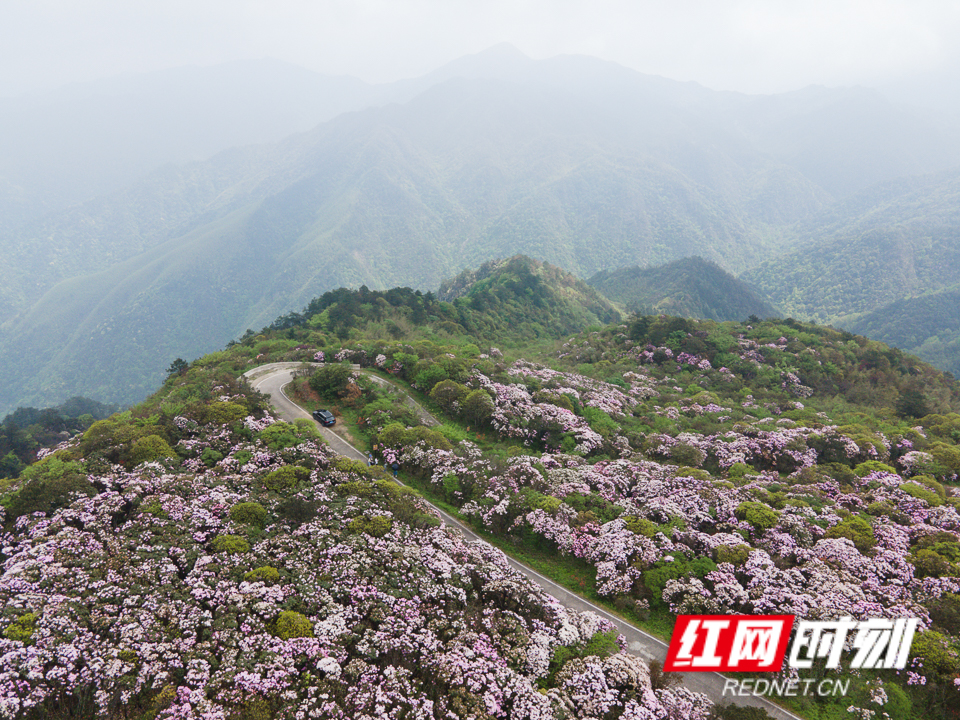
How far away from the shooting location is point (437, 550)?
1903 centimetres

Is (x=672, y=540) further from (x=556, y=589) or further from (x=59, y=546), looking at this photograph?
(x=59, y=546)

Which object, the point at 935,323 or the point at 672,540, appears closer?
the point at 672,540

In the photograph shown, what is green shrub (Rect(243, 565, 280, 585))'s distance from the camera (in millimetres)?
16109

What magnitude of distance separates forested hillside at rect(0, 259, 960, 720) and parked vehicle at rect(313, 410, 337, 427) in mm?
1058

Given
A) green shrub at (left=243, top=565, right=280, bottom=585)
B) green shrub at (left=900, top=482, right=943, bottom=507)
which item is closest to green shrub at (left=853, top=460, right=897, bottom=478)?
green shrub at (left=900, top=482, right=943, bottom=507)

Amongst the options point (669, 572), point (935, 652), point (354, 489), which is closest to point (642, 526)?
point (669, 572)

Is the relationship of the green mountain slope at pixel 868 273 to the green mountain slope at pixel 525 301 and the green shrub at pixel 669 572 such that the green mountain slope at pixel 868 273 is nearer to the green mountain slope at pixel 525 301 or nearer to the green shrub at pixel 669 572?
the green mountain slope at pixel 525 301

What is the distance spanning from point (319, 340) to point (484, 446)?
29472 mm

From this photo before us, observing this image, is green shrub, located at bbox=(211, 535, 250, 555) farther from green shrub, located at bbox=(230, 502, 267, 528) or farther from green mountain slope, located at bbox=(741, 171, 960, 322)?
green mountain slope, located at bbox=(741, 171, 960, 322)

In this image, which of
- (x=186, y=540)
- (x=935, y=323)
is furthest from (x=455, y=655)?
(x=935, y=323)

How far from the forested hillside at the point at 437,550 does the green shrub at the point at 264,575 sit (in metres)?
0.12

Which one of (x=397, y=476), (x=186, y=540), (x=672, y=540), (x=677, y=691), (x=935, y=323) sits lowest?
(x=186, y=540)

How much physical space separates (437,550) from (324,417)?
17815 mm

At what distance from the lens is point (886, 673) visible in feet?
52.7
